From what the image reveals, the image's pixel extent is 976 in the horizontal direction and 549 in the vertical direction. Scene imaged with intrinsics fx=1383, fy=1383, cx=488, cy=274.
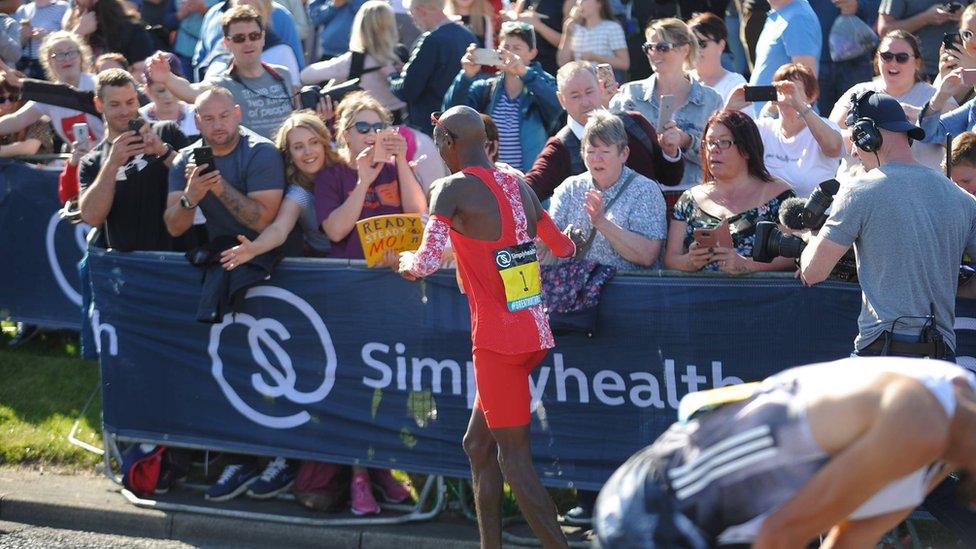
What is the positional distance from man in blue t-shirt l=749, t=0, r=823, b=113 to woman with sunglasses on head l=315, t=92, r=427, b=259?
104 inches

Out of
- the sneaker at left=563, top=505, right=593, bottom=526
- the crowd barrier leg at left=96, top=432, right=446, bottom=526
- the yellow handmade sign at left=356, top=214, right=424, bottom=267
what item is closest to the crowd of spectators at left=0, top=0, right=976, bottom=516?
the crowd barrier leg at left=96, top=432, right=446, bottom=526

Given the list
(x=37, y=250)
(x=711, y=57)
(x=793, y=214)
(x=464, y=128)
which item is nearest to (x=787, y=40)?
A: (x=711, y=57)

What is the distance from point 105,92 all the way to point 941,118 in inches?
202

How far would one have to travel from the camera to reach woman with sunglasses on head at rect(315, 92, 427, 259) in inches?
309

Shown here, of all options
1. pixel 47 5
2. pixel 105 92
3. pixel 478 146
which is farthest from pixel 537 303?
pixel 47 5

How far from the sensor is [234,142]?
8.16m

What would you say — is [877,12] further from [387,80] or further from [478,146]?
[478,146]

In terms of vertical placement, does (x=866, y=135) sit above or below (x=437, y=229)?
above

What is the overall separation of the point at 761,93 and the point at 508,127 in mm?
2106

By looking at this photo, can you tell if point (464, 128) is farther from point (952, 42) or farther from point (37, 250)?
point (37, 250)

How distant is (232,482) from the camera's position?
8211 millimetres

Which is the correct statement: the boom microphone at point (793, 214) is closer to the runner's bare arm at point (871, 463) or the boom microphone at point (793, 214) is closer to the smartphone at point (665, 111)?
the smartphone at point (665, 111)

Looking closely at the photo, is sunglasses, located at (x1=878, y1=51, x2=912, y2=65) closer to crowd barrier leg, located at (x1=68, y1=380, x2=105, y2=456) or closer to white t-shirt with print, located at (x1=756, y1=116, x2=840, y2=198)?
white t-shirt with print, located at (x1=756, y1=116, x2=840, y2=198)

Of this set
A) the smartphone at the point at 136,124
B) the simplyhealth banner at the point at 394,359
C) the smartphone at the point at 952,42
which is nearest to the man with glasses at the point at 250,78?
the smartphone at the point at 136,124
